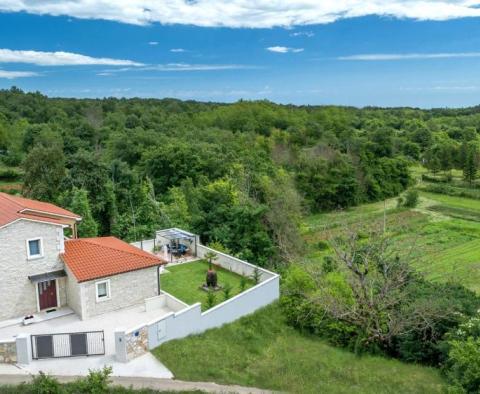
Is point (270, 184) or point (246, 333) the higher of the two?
point (270, 184)

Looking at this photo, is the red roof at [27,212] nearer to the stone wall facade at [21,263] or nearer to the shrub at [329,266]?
the stone wall facade at [21,263]

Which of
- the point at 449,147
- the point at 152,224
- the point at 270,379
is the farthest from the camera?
the point at 449,147

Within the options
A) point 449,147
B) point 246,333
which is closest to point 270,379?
point 246,333

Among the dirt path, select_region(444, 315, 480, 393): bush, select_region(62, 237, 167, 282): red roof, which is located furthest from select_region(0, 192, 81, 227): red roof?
select_region(444, 315, 480, 393): bush

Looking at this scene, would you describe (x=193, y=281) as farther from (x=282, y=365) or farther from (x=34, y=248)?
(x=282, y=365)

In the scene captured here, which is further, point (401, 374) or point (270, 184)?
point (270, 184)

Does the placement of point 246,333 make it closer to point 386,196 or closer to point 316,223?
point 316,223

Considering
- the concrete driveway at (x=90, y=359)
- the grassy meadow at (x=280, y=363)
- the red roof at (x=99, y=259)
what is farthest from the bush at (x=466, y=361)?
the red roof at (x=99, y=259)
